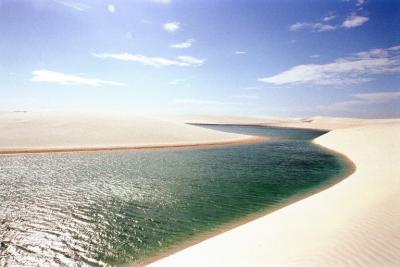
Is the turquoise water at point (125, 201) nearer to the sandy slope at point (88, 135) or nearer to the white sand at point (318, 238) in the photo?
the white sand at point (318, 238)

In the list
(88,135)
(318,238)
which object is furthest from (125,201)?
(88,135)

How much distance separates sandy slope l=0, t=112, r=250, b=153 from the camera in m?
36.2

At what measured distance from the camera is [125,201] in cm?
1405

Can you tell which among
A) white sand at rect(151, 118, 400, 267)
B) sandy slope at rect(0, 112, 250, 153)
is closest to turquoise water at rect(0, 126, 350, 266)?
white sand at rect(151, 118, 400, 267)

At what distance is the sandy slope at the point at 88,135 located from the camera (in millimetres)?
36172

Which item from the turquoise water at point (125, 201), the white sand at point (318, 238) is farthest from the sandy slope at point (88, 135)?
the white sand at point (318, 238)

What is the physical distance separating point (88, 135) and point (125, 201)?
3210 cm

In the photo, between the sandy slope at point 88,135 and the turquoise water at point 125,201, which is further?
the sandy slope at point 88,135

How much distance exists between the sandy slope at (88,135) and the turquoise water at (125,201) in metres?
9.56

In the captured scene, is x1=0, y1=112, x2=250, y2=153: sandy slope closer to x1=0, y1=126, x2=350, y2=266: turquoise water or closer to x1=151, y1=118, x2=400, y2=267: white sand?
x1=0, y1=126, x2=350, y2=266: turquoise water

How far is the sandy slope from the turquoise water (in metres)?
9.56

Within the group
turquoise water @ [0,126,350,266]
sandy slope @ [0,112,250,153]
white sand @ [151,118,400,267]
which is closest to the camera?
white sand @ [151,118,400,267]

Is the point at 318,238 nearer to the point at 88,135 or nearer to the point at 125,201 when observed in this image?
the point at 125,201

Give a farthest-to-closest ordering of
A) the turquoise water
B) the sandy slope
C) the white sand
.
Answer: the sandy slope < the turquoise water < the white sand
